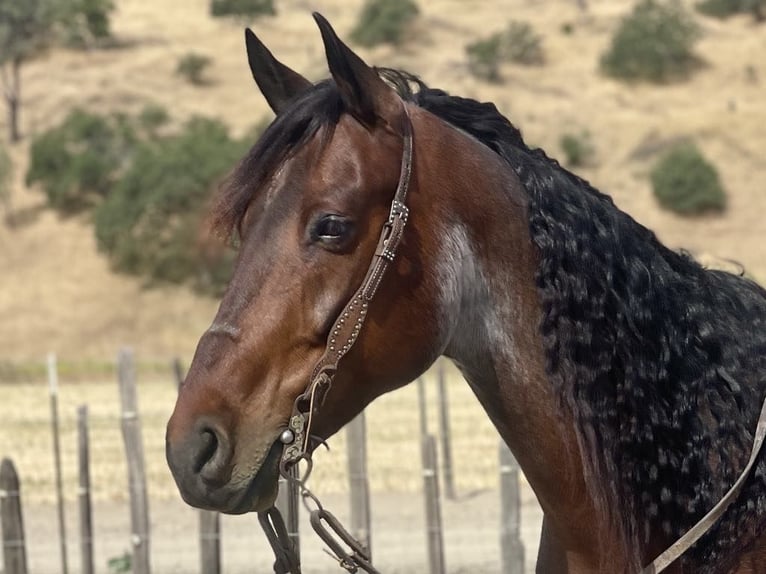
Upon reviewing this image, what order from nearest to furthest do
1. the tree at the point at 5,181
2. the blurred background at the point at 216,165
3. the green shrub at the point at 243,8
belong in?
the blurred background at the point at 216,165
the tree at the point at 5,181
the green shrub at the point at 243,8

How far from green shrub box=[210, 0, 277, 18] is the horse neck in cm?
4834

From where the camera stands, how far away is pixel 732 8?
52625mm

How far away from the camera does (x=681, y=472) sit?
2.87m

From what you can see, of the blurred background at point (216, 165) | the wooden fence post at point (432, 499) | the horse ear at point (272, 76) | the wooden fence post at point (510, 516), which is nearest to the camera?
the horse ear at point (272, 76)

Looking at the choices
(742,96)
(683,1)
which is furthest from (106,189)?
(683,1)

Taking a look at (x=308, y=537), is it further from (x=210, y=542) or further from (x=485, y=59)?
(x=485, y=59)

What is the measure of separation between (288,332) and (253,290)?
0.12 meters

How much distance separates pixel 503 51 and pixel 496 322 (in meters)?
44.4

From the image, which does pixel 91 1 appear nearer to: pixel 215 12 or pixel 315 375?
pixel 215 12

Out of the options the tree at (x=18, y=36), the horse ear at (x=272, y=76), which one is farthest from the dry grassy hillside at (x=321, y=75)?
the horse ear at (x=272, y=76)

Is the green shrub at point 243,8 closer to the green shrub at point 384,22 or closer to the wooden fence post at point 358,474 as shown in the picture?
the green shrub at point 384,22

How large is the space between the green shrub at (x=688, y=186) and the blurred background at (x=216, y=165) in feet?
0.22

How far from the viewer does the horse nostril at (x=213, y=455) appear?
2.61 meters

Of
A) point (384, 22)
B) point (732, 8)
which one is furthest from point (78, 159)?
point (732, 8)
